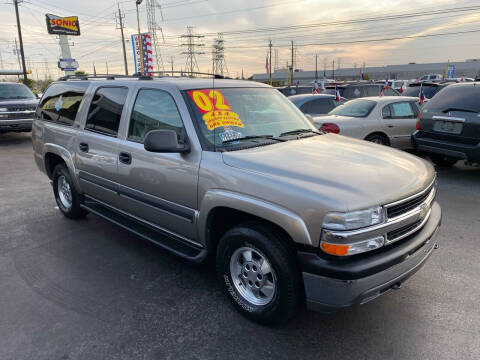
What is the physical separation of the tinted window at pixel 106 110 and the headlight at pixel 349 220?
255cm

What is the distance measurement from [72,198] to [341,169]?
148 inches

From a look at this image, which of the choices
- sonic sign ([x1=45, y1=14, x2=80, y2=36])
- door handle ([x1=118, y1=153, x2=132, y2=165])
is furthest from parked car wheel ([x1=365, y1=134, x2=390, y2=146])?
sonic sign ([x1=45, y1=14, x2=80, y2=36])

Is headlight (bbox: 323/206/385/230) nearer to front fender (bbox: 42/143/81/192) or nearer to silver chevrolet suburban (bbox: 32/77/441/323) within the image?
silver chevrolet suburban (bbox: 32/77/441/323)

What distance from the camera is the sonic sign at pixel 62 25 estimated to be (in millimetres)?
35500

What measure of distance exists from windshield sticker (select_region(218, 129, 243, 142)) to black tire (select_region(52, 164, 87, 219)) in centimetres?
259

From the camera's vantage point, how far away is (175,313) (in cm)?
296

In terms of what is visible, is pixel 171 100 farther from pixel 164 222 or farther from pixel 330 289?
pixel 330 289

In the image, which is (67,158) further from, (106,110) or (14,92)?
(14,92)

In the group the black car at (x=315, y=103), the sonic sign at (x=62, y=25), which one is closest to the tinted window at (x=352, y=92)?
the black car at (x=315, y=103)

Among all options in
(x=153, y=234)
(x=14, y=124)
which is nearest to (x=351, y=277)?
(x=153, y=234)

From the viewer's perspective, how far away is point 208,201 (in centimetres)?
284

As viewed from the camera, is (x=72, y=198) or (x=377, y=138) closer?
(x=72, y=198)

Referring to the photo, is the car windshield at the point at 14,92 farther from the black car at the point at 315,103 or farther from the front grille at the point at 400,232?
the front grille at the point at 400,232

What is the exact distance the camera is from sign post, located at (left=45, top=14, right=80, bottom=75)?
34.8 meters
